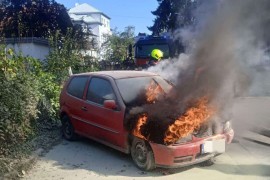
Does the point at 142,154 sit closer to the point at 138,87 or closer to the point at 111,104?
the point at 111,104

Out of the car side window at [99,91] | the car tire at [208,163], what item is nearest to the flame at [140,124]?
the car side window at [99,91]

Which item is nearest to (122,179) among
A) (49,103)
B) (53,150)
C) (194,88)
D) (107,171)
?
(107,171)

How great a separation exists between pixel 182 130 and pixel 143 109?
0.86 metres

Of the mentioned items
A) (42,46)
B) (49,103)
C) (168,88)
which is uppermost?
(42,46)

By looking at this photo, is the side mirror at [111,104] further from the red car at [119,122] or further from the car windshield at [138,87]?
the car windshield at [138,87]

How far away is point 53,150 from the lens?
7695 millimetres

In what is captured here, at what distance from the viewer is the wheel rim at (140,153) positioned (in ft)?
19.6

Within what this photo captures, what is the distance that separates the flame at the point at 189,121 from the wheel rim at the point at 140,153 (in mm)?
513

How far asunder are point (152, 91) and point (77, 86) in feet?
6.59

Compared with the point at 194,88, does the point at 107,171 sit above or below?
below

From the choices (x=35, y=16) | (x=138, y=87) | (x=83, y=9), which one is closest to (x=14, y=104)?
(x=138, y=87)

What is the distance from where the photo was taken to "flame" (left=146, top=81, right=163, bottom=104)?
6707 mm

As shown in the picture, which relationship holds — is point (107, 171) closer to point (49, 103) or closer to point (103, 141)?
point (103, 141)

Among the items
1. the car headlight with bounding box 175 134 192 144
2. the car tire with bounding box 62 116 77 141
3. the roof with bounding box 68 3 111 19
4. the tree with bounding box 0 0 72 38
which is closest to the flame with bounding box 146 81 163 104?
the car headlight with bounding box 175 134 192 144
